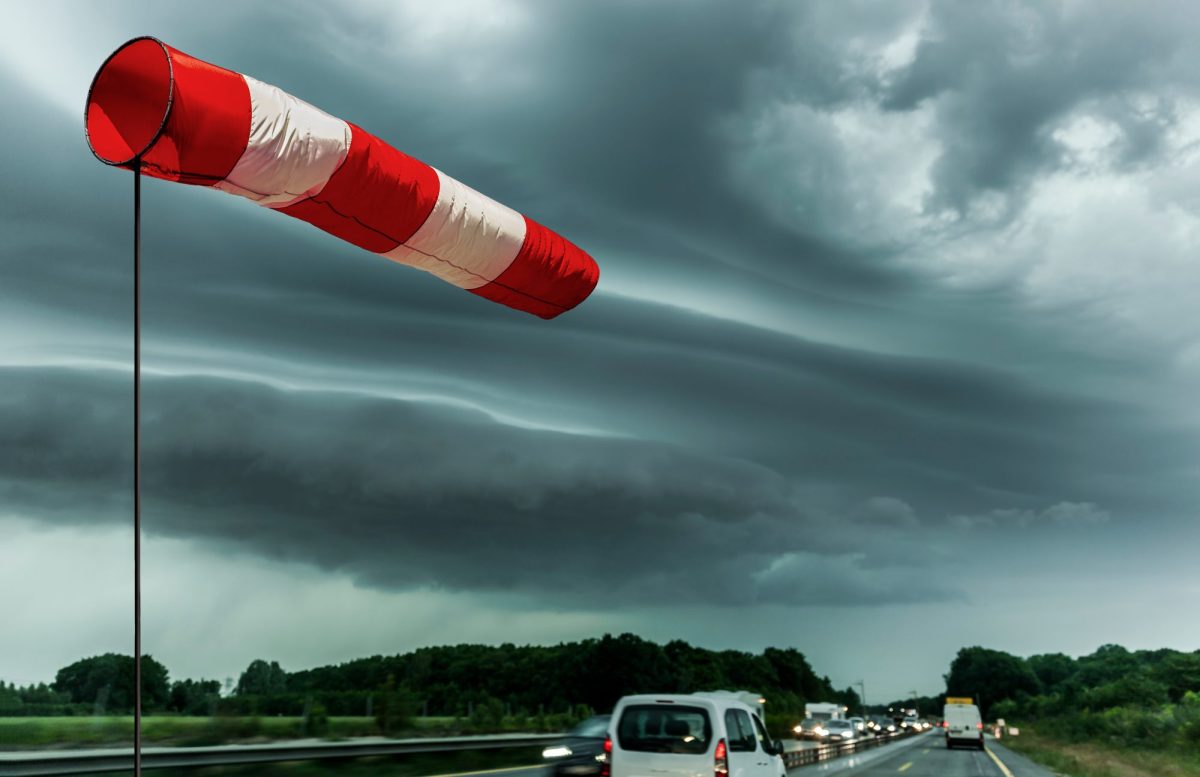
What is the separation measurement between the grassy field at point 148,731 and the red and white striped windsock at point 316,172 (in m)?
17.7

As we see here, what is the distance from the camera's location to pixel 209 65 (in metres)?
7.45

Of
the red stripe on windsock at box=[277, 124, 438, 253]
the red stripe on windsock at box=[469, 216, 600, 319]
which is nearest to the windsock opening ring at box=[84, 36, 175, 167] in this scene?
the red stripe on windsock at box=[277, 124, 438, 253]

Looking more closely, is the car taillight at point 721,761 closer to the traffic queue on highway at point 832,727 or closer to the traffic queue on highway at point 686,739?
the traffic queue on highway at point 686,739

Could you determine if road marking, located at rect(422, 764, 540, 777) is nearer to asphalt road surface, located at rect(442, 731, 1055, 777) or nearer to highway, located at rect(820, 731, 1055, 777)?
asphalt road surface, located at rect(442, 731, 1055, 777)

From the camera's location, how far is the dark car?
20156mm

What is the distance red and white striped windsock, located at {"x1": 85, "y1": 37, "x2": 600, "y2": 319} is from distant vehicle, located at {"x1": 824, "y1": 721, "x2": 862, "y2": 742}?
58099 mm

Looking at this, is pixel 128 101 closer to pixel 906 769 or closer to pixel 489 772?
pixel 489 772

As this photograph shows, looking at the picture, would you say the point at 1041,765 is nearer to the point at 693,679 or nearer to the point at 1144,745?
the point at 1144,745

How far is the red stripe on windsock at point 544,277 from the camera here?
10531mm

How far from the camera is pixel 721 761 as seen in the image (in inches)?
530

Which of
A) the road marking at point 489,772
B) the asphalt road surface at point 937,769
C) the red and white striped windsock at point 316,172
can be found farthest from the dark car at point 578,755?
the asphalt road surface at point 937,769

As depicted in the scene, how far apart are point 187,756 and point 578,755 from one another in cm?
807

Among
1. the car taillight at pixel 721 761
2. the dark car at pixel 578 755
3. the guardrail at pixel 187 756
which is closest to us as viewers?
the car taillight at pixel 721 761

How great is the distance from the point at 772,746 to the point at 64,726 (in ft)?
64.8
